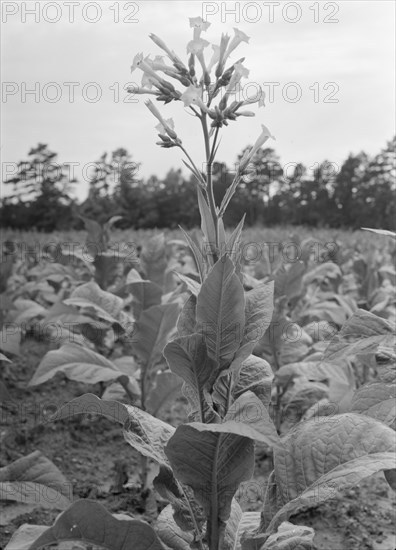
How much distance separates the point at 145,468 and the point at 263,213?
1088 inches

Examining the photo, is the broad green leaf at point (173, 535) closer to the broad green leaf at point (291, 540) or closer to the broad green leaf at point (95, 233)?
the broad green leaf at point (291, 540)

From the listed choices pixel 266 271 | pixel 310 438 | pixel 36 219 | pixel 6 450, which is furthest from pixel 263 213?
pixel 310 438

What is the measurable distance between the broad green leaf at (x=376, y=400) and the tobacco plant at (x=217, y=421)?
32 cm

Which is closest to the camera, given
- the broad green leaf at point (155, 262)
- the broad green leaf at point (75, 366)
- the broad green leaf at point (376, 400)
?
the broad green leaf at point (376, 400)

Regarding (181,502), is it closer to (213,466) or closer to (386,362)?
(213,466)

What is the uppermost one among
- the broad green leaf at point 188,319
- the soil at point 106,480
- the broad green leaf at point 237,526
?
the broad green leaf at point 188,319

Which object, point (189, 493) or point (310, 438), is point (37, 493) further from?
point (310, 438)

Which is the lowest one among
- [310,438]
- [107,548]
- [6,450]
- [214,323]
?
[6,450]

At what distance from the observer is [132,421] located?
1737mm

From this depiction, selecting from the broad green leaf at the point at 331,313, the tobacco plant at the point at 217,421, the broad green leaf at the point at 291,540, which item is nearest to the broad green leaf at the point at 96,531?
the tobacco plant at the point at 217,421

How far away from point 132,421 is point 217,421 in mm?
225

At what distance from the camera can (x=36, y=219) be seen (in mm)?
23906

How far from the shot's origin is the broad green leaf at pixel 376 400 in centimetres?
201

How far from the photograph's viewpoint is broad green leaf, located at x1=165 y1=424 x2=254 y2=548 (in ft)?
5.24
